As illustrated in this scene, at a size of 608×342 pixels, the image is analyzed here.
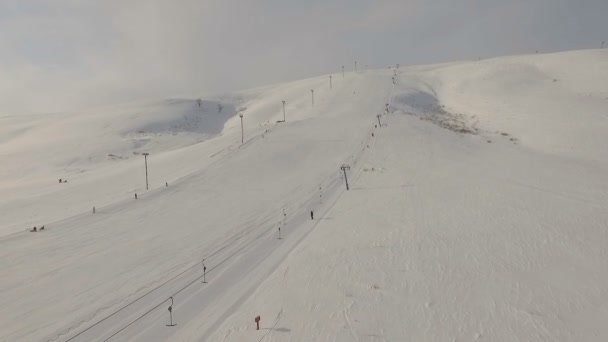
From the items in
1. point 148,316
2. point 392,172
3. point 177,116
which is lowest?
point 148,316

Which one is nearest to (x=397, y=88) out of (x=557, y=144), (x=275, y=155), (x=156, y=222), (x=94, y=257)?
(x=557, y=144)

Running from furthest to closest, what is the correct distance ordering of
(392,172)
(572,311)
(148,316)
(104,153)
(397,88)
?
1. (397,88)
2. (104,153)
3. (392,172)
4. (148,316)
5. (572,311)

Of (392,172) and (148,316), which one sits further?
(392,172)

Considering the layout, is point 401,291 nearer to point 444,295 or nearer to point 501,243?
point 444,295

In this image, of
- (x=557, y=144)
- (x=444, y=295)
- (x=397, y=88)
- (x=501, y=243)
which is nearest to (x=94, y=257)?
(x=444, y=295)

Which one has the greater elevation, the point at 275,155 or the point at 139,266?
the point at 275,155

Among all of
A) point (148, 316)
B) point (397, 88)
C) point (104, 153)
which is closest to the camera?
point (148, 316)
